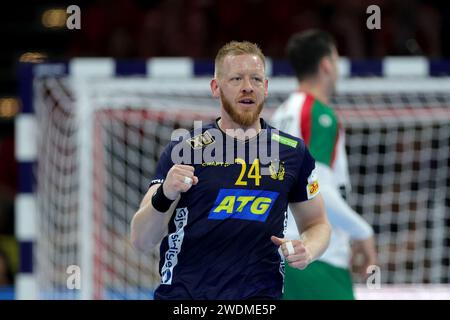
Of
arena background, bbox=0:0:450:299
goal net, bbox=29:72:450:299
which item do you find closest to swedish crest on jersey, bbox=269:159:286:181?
goal net, bbox=29:72:450:299

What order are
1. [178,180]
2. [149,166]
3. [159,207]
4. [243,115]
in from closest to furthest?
[178,180], [159,207], [243,115], [149,166]

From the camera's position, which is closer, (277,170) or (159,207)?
(159,207)

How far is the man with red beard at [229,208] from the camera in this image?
3809mm

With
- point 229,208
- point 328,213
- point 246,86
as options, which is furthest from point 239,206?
point 328,213

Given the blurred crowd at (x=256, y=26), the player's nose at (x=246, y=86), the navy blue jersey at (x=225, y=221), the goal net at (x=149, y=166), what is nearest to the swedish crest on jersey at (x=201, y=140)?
the navy blue jersey at (x=225, y=221)

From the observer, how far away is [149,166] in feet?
27.1

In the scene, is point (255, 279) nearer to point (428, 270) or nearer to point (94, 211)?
point (94, 211)

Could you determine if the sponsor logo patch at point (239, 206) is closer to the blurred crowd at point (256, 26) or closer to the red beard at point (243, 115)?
the red beard at point (243, 115)

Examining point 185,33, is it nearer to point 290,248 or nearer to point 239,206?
point 239,206

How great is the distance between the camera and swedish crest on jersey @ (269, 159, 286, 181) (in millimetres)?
3934

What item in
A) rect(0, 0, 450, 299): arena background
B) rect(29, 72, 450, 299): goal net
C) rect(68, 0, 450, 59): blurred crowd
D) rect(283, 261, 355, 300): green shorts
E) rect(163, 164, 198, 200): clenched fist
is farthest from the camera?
rect(68, 0, 450, 59): blurred crowd

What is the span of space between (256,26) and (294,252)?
731 centimetres

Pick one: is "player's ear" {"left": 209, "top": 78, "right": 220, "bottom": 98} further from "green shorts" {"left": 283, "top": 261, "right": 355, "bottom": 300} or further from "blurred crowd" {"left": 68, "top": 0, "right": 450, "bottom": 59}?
"blurred crowd" {"left": 68, "top": 0, "right": 450, "bottom": 59}
